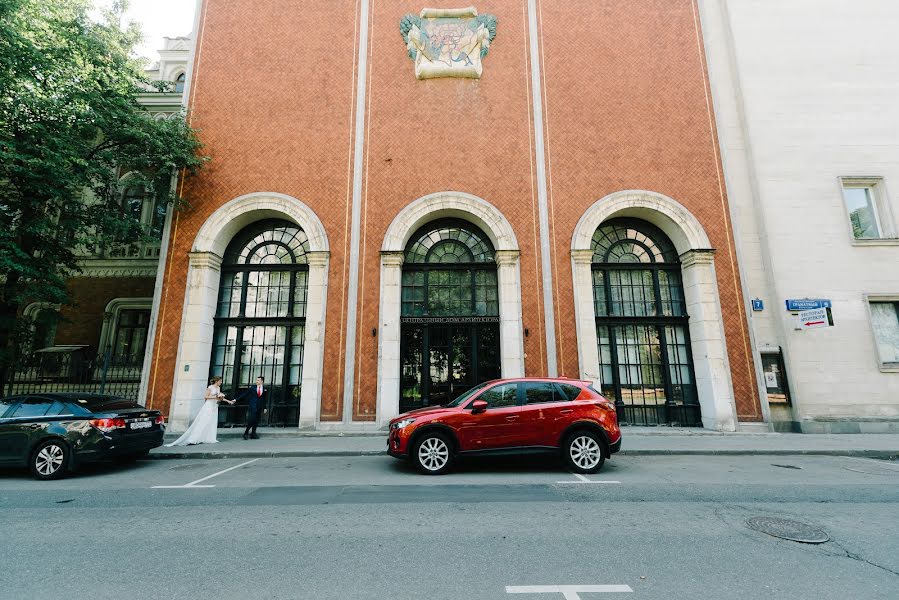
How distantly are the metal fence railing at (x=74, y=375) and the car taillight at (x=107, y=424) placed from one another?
8.28 m

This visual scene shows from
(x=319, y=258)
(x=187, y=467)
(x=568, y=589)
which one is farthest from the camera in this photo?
(x=319, y=258)

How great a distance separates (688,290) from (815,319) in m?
3.51

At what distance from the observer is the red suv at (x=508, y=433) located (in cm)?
718

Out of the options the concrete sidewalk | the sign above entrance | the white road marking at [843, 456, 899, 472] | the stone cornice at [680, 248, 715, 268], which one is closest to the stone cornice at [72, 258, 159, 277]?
the concrete sidewalk

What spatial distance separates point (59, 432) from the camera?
7457mm

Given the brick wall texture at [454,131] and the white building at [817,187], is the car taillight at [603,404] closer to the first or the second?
the brick wall texture at [454,131]

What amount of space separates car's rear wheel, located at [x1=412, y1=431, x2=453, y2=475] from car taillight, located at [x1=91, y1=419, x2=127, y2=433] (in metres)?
5.96

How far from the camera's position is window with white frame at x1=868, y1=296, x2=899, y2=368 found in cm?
1237

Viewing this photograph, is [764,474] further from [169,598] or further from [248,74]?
[248,74]

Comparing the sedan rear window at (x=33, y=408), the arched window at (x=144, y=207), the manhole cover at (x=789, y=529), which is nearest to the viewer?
the manhole cover at (x=789, y=529)

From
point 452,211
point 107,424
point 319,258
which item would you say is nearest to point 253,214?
point 319,258

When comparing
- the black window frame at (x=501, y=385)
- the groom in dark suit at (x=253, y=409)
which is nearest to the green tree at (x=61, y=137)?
the groom in dark suit at (x=253, y=409)

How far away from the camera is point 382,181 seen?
1332cm

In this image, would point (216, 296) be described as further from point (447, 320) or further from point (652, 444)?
point (652, 444)
